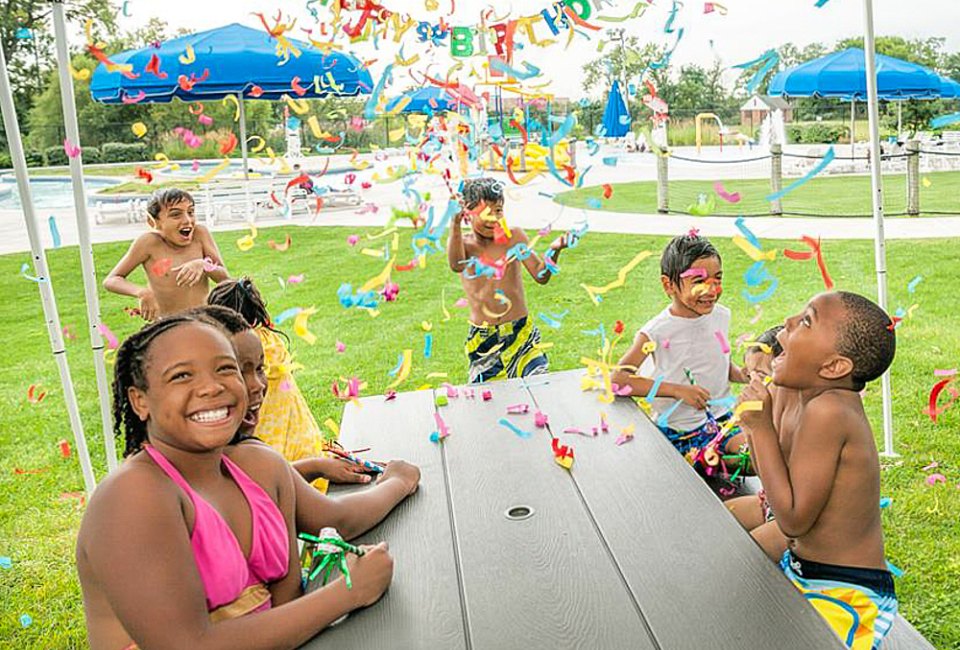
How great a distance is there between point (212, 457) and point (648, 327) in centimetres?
180

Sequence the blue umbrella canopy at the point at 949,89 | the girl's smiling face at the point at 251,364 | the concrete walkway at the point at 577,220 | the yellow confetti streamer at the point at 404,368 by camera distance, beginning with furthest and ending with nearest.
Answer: the blue umbrella canopy at the point at 949,89 → the concrete walkway at the point at 577,220 → the yellow confetti streamer at the point at 404,368 → the girl's smiling face at the point at 251,364

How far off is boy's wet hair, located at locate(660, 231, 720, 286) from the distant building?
1424cm

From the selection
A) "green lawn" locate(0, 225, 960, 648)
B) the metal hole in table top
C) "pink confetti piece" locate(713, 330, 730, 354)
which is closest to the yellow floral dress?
the metal hole in table top

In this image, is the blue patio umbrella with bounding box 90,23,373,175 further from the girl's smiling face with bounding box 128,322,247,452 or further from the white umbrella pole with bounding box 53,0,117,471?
the girl's smiling face with bounding box 128,322,247,452

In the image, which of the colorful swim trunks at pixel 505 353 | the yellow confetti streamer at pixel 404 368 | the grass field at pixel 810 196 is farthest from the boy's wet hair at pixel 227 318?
the grass field at pixel 810 196

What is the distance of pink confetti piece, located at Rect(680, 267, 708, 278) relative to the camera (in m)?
2.99

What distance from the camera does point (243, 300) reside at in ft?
9.19

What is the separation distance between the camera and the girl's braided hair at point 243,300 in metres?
2.80

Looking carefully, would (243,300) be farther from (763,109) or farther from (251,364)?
(763,109)

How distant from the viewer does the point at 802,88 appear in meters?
12.5

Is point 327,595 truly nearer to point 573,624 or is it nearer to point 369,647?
point 369,647

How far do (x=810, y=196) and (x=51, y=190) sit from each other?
16252 millimetres

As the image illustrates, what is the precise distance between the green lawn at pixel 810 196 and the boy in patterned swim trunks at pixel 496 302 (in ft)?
20.6

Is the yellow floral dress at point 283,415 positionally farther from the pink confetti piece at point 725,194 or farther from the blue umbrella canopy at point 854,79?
the blue umbrella canopy at point 854,79
